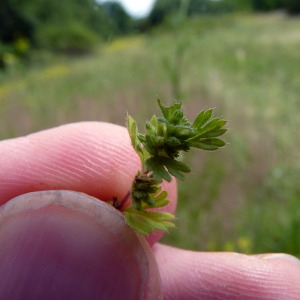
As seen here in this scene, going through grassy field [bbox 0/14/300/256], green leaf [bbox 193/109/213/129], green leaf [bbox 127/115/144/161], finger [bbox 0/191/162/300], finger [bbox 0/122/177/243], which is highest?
green leaf [bbox 193/109/213/129]

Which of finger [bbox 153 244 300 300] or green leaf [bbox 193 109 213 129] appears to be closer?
green leaf [bbox 193 109 213 129]

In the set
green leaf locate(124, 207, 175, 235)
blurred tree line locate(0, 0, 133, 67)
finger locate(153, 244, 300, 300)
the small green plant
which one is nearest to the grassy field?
the small green plant

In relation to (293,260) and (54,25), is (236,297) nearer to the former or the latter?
(293,260)

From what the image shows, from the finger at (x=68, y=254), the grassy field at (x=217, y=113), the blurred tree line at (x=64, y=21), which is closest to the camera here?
the finger at (x=68, y=254)

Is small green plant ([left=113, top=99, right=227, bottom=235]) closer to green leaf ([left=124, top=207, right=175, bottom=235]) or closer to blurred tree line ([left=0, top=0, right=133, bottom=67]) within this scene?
green leaf ([left=124, top=207, right=175, bottom=235])

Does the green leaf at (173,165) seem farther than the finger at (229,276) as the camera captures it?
No

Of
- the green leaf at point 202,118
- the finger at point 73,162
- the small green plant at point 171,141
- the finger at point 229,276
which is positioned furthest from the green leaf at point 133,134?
the finger at point 229,276

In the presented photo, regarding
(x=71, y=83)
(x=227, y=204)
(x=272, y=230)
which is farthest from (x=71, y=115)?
(x=71, y=83)

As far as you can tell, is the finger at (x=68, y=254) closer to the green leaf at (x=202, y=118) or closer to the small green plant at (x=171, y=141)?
the small green plant at (x=171, y=141)

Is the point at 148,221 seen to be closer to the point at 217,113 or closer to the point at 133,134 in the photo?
the point at 133,134
